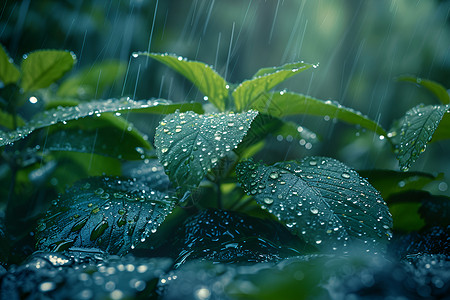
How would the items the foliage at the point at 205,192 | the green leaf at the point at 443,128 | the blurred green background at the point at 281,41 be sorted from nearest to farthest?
the foliage at the point at 205,192
the green leaf at the point at 443,128
the blurred green background at the point at 281,41

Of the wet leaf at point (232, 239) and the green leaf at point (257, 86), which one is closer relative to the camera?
the wet leaf at point (232, 239)

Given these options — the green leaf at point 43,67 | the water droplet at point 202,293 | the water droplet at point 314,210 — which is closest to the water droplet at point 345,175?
the water droplet at point 314,210

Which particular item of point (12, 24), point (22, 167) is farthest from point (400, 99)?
point (12, 24)

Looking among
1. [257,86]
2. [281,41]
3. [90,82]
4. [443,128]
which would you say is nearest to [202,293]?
[257,86]

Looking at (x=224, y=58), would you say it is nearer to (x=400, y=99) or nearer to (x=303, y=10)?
(x=303, y=10)

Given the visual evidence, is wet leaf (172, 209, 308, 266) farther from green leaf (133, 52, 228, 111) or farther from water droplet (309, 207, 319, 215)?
green leaf (133, 52, 228, 111)

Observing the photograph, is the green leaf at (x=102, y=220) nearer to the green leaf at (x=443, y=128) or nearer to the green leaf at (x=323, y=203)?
the green leaf at (x=323, y=203)

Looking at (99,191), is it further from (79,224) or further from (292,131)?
(292,131)
